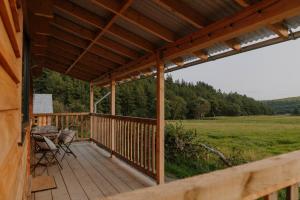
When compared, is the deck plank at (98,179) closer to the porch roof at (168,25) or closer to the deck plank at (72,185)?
the deck plank at (72,185)

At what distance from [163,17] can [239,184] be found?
288 centimetres

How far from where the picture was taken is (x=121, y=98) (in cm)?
2175

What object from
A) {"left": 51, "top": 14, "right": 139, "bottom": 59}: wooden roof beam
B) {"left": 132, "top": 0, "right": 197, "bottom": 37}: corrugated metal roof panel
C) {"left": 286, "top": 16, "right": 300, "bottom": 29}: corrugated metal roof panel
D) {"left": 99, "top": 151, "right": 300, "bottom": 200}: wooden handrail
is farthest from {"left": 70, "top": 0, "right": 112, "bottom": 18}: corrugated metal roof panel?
{"left": 99, "top": 151, "right": 300, "bottom": 200}: wooden handrail

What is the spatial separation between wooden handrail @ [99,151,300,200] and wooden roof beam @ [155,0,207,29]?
2130mm

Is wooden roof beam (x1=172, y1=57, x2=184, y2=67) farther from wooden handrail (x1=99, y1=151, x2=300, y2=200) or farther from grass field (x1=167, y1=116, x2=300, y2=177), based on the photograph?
grass field (x1=167, y1=116, x2=300, y2=177)

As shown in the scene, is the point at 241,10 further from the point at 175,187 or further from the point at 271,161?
the point at 175,187

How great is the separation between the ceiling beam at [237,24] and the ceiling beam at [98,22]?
402mm

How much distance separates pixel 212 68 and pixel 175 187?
30349mm

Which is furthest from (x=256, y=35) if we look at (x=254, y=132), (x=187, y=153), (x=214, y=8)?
(x=254, y=132)

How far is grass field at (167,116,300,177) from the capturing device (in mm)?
12219

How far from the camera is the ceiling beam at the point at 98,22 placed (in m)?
3.67

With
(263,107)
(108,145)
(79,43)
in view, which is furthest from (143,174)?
(263,107)

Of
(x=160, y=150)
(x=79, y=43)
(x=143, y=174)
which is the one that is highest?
(x=79, y=43)

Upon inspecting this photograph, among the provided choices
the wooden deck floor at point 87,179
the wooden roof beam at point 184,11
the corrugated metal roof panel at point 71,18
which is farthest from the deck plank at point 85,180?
the wooden roof beam at point 184,11
